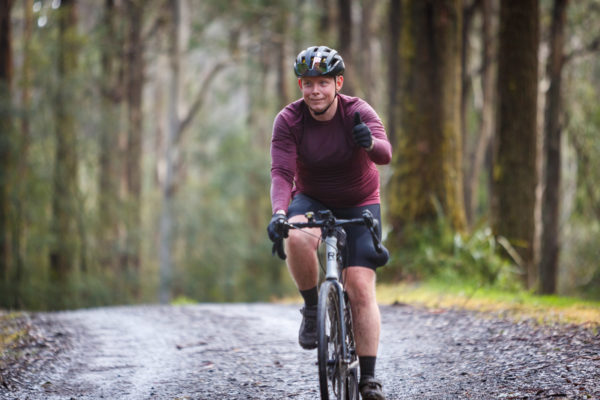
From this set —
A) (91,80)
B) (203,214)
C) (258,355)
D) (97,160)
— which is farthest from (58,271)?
(258,355)

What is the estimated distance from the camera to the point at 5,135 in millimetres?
18234

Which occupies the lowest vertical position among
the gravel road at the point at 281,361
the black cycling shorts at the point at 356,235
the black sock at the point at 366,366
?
the gravel road at the point at 281,361

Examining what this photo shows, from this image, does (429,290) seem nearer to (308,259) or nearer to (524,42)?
(524,42)

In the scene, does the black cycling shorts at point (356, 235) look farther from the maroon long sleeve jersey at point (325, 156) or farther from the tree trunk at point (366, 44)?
the tree trunk at point (366, 44)

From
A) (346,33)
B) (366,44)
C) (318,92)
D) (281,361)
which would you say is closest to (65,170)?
(346,33)

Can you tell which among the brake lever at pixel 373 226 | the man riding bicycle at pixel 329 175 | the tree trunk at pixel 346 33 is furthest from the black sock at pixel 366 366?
the tree trunk at pixel 346 33

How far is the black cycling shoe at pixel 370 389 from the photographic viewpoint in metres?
4.24

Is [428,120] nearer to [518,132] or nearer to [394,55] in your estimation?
[518,132]

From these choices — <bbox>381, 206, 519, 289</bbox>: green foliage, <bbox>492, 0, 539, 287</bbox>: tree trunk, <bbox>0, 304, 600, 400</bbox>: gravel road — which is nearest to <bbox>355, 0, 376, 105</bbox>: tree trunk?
<bbox>492, 0, 539, 287</bbox>: tree trunk

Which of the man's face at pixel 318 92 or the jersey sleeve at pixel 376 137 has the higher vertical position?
the man's face at pixel 318 92

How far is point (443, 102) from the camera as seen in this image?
37.8 ft

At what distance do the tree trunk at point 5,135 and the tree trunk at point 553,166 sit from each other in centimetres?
1283

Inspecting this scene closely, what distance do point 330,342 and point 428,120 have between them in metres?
7.90

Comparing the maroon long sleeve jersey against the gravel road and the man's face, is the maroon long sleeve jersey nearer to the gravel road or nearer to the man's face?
the man's face
